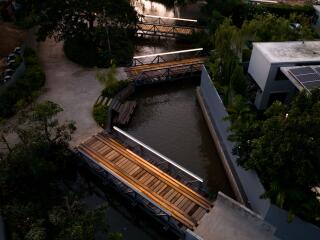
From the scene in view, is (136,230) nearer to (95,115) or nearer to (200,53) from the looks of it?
(95,115)

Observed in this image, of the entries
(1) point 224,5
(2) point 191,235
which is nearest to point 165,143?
(2) point 191,235

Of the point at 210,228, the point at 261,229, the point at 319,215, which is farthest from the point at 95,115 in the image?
the point at 319,215

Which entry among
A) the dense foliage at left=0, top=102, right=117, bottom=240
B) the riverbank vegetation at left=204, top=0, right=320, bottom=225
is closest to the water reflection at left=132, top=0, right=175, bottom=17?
the riverbank vegetation at left=204, top=0, right=320, bottom=225

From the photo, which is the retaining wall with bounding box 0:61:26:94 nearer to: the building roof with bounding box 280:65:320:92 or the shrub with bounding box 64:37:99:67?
the shrub with bounding box 64:37:99:67

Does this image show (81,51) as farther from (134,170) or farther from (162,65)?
(134,170)

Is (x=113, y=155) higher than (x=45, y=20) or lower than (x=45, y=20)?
lower

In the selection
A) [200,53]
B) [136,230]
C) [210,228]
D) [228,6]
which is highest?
[228,6]
